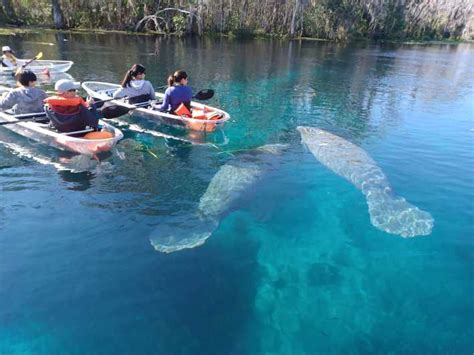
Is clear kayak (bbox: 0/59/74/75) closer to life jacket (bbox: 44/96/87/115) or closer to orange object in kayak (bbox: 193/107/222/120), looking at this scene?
life jacket (bbox: 44/96/87/115)

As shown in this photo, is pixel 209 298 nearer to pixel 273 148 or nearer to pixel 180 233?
pixel 180 233

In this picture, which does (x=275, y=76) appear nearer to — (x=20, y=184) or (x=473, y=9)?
(x=20, y=184)

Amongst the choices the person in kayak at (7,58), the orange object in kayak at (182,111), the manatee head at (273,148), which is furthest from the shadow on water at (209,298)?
the person in kayak at (7,58)

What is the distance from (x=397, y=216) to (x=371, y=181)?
6.15ft

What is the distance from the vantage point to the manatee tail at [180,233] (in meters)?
8.22

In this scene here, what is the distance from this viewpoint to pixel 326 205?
10.4 m

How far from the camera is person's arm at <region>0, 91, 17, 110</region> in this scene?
1244 centimetres

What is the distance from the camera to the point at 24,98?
1238cm

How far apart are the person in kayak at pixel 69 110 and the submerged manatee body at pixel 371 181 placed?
7246 millimetres

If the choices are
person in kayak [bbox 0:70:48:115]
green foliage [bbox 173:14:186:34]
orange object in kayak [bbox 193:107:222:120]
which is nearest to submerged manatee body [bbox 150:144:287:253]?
orange object in kayak [bbox 193:107:222:120]

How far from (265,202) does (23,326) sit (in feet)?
19.5

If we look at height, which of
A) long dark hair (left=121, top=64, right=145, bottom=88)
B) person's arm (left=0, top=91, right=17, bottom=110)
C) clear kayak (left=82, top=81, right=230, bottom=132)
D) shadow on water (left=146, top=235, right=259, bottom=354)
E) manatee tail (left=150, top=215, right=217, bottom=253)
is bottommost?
shadow on water (left=146, top=235, right=259, bottom=354)

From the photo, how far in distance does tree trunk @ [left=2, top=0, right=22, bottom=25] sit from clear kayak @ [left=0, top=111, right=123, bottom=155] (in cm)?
4326

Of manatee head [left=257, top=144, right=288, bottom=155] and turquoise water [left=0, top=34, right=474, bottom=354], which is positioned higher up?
manatee head [left=257, top=144, right=288, bottom=155]
